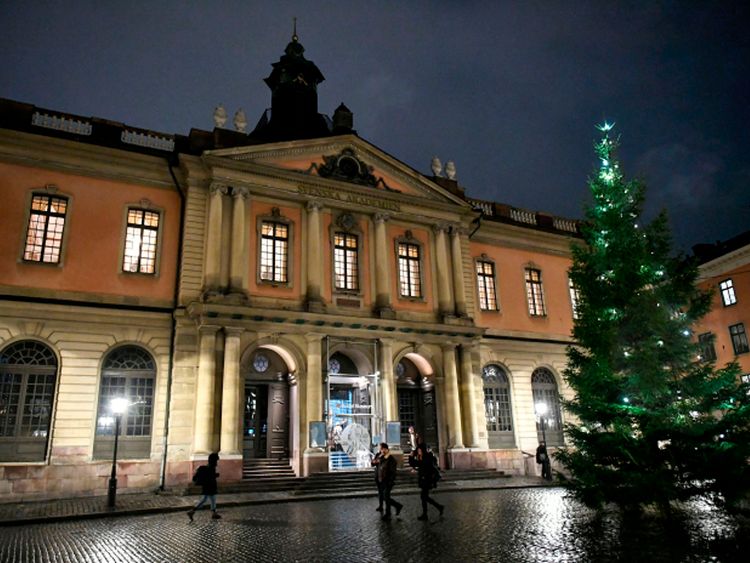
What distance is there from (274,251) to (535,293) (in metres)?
13.1

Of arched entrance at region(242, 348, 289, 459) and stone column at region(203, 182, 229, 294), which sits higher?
stone column at region(203, 182, 229, 294)

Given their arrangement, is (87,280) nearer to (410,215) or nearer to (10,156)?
(10,156)

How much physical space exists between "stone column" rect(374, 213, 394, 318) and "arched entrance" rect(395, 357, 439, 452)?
2686 mm

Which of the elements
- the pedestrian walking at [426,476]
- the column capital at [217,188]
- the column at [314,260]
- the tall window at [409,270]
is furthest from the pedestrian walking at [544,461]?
the column capital at [217,188]

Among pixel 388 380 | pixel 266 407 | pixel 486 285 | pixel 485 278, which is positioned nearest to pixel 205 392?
pixel 266 407

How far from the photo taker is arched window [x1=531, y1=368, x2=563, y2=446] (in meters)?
25.8

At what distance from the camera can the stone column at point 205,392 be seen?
18.0m

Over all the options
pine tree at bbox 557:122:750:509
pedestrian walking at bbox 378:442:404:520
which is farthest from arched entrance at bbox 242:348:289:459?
pine tree at bbox 557:122:750:509

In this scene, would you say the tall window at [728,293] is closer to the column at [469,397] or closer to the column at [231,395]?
the column at [469,397]

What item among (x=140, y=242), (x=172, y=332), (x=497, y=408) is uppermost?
(x=140, y=242)

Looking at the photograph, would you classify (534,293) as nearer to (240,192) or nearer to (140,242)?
(240,192)

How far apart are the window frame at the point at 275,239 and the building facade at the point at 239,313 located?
8cm

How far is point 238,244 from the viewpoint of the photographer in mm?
20469

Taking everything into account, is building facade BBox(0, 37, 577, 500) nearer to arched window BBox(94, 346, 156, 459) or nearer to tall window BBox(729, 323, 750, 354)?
arched window BBox(94, 346, 156, 459)
